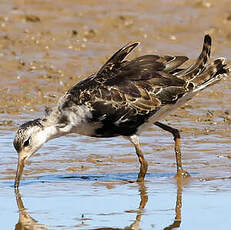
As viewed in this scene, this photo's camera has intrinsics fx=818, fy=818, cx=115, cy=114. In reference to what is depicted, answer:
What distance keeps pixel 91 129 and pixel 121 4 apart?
28.7 feet

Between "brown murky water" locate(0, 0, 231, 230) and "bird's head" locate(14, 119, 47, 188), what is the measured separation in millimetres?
319

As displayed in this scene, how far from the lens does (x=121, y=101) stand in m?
10.3

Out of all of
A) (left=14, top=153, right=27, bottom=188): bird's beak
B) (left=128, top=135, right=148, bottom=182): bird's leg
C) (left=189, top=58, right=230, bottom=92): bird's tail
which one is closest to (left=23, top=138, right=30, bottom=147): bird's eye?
(left=14, top=153, right=27, bottom=188): bird's beak

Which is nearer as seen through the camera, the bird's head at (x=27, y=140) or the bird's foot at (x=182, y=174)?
the bird's head at (x=27, y=140)

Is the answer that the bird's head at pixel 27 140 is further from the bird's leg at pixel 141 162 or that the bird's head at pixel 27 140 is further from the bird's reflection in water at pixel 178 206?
the bird's reflection in water at pixel 178 206

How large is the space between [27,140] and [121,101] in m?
1.27

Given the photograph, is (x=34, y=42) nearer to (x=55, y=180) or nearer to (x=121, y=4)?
(x=121, y=4)

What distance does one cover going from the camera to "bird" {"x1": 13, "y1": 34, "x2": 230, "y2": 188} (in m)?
10.2

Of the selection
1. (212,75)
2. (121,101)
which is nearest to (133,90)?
(121,101)

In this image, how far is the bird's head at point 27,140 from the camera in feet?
33.3

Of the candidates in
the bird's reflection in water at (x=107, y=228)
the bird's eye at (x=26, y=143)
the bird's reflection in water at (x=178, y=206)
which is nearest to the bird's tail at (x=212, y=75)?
the bird's reflection in water at (x=178, y=206)

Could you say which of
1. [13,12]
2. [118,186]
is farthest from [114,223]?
[13,12]

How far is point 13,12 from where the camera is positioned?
698 inches

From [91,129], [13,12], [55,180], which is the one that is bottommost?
[55,180]
